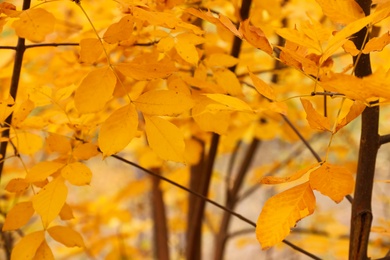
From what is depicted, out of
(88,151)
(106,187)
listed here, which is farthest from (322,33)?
(106,187)

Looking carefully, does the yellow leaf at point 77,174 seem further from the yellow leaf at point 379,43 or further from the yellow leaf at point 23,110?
the yellow leaf at point 379,43

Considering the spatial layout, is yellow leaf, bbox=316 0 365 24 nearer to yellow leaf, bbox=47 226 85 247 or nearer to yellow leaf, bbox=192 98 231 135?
yellow leaf, bbox=192 98 231 135

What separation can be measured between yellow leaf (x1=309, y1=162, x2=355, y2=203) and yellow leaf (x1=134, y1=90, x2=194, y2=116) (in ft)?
0.52

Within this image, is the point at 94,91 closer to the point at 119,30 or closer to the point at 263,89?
the point at 119,30

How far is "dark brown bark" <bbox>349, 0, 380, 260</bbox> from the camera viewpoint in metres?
0.67

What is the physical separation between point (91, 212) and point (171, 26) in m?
1.67

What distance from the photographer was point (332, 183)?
0.57m

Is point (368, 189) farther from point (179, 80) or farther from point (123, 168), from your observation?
point (123, 168)

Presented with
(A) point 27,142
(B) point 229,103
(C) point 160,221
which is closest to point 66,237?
(A) point 27,142

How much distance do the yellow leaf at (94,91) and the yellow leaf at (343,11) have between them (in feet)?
0.82

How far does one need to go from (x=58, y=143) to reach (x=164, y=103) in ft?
0.80

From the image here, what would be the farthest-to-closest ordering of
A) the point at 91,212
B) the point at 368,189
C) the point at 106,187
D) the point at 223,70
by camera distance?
the point at 106,187
the point at 91,212
the point at 223,70
the point at 368,189

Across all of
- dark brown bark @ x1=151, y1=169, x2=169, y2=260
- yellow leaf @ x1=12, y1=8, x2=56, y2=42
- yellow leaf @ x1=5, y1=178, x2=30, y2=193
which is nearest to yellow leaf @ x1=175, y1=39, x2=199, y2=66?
yellow leaf @ x1=12, y1=8, x2=56, y2=42

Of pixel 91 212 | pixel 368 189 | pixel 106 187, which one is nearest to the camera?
pixel 368 189
